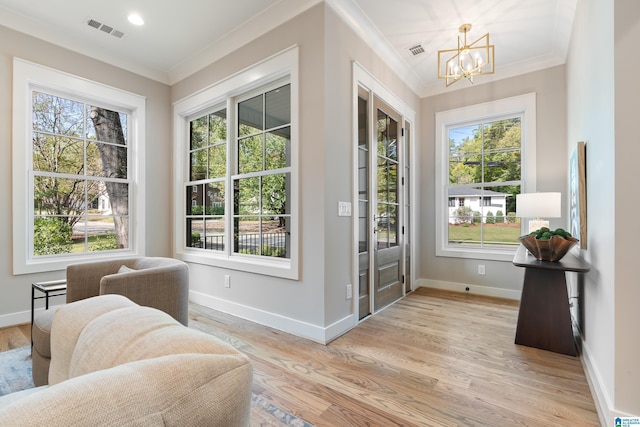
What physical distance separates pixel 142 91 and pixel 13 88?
1.24 m

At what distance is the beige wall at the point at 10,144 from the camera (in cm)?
293

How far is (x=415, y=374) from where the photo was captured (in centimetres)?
208

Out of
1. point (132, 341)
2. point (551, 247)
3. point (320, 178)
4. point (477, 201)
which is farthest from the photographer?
point (477, 201)

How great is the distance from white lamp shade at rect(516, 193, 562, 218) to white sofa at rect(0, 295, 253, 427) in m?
3.28

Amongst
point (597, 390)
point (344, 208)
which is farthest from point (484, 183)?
point (597, 390)

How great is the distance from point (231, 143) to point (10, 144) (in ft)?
6.91

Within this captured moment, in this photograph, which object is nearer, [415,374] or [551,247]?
[415,374]

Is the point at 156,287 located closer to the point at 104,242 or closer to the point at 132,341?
the point at 132,341

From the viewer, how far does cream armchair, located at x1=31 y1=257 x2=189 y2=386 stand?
1.95m

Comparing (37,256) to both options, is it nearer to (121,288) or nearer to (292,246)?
(121,288)

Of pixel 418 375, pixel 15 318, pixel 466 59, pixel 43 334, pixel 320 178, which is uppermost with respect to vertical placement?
pixel 466 59

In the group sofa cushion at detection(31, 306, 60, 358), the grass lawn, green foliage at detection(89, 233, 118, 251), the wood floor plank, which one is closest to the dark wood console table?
the wood floor plank

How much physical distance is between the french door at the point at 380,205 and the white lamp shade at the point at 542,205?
1380 millimetres
